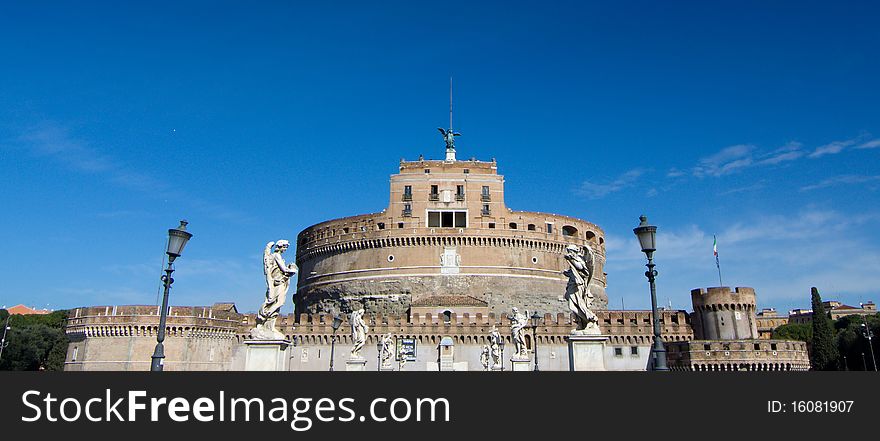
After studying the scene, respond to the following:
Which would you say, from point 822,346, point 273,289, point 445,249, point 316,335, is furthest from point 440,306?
point 273,289

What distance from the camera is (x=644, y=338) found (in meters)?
55.1

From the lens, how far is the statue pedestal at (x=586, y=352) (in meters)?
15.1

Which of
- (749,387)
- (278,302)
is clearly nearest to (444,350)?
(278,302)

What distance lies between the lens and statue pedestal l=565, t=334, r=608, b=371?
15.1 metres

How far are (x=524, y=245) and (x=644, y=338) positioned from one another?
18.7 meters

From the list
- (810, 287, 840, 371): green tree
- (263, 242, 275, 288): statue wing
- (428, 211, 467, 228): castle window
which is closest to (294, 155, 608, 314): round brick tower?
(428, 211, 467, 228): castle window

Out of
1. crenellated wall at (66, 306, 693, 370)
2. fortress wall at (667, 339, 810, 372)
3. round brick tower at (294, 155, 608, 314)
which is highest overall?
round brick tower at (294, 155, 608, 314)

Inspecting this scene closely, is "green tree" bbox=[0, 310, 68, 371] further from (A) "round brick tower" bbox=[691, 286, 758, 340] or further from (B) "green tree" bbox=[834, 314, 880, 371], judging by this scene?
(B) "green tree" bbox=[834, 314, 880, 371]

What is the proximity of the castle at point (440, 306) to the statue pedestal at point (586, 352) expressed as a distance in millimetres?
37595

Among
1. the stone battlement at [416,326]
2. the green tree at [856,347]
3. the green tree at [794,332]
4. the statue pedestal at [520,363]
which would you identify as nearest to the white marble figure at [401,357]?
the stone battlement at [416,326]

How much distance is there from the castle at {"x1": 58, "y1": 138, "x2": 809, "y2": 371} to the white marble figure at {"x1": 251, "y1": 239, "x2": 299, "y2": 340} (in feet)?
114

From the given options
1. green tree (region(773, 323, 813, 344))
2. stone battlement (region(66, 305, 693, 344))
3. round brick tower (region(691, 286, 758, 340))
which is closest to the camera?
stone battlement (region(66, 305, 693, 344))

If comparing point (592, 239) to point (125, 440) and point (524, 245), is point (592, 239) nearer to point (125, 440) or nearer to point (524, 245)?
point (524, 245)

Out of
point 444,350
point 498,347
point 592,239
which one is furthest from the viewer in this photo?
point 592,239
